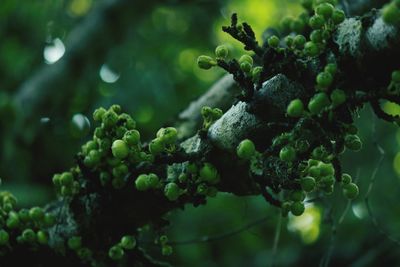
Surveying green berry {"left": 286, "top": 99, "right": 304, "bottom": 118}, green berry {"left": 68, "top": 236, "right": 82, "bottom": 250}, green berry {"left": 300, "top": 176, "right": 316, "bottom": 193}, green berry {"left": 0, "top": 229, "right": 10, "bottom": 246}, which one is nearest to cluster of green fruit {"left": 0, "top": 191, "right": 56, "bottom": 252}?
green berry {"left": 0, "top": 229, "right": 10, "bottom": 246}

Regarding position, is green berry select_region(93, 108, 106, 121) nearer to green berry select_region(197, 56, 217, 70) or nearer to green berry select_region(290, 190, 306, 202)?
green berry select_region(197, 56, 217, 70)

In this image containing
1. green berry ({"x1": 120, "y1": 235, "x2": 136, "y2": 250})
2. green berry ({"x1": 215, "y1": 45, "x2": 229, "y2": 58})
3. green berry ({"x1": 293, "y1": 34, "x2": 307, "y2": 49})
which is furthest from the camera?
green berry ({"x1": 120, "y1": 235, "x2": 136, "y2": 250})

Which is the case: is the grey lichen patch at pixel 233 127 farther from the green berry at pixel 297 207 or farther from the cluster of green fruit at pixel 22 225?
the cluster of green fruit at pixel 22 225

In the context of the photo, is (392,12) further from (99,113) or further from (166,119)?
(166,119)

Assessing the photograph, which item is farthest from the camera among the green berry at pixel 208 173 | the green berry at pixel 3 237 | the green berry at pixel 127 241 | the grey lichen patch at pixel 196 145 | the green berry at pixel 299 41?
the green berry at pixel 3 237

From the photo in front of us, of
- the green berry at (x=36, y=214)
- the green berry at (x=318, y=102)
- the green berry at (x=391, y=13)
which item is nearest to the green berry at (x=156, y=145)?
the green berry at (x=318, y=102)
